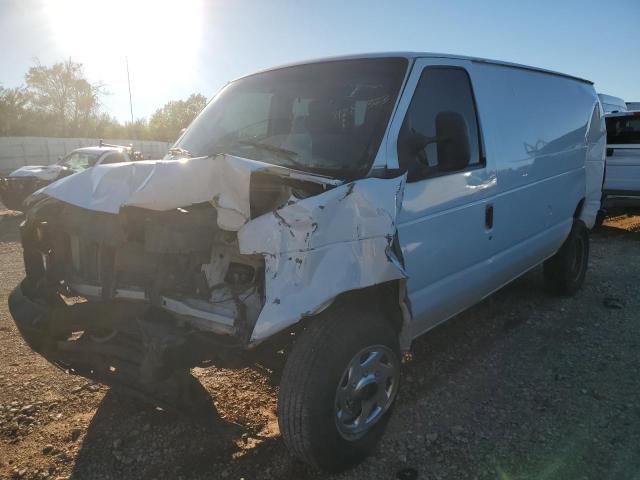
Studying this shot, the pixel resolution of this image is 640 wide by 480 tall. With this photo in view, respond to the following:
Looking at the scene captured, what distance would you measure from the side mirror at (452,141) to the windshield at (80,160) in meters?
10.7

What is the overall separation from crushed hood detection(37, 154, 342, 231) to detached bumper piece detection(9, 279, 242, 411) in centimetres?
53

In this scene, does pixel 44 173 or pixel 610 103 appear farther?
pixel 610 103

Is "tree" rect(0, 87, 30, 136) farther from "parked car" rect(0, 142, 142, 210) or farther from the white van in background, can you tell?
the white van in background

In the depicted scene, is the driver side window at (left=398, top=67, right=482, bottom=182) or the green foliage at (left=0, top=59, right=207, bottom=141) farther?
the green foliage at (left=0, top=59, right=207, bottom=141)

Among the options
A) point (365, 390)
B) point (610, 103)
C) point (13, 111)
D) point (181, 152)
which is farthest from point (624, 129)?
point (13, 111)

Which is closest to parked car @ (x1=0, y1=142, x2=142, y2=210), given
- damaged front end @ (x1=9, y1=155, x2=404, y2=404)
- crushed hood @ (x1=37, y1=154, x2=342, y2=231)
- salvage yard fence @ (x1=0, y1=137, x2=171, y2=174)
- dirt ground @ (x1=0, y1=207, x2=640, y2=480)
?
dirt ground @ (x1=0, y1=207, x2=640, y2=480)

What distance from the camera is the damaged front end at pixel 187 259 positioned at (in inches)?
86.0

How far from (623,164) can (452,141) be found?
7.38 meters

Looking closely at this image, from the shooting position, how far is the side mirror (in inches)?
111

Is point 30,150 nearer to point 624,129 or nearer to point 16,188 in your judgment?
point 16,188

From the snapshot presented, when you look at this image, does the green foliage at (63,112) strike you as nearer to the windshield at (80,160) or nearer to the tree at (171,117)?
the tree at (171,117)

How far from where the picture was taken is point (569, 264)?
203 inches

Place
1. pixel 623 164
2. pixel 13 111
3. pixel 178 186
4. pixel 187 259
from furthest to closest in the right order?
pixel 13 111 < pixel 623 164 < pixel 187 259 < pixel 178 186

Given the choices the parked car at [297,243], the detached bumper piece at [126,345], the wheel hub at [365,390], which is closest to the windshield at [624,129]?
the parked car at [297,243]
